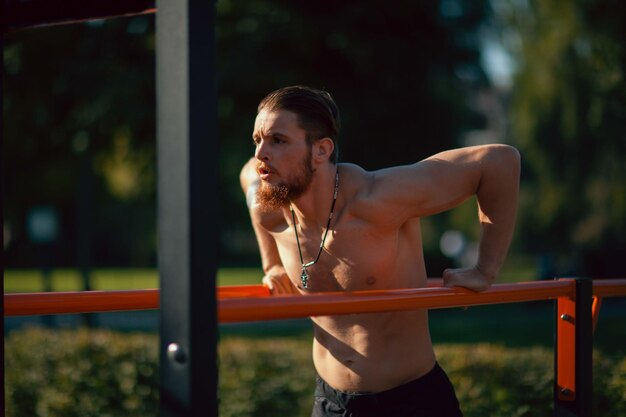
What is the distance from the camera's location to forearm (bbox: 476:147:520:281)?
8.08ft

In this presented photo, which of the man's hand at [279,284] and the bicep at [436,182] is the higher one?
the bicep at [436,182]

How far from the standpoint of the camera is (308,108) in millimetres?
2467

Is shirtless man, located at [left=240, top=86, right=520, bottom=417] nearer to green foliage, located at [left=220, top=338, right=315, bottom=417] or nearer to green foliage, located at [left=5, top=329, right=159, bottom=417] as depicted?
green foliage, located at [left=220, top=338, right=315, bottom=417]

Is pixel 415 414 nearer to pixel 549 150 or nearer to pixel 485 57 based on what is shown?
pixel 485 57

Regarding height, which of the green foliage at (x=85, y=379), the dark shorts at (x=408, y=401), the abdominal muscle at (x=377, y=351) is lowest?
the green foliage at (x=85, y=379)

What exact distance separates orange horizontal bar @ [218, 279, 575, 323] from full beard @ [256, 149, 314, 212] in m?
0.53

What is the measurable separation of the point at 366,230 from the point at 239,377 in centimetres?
302

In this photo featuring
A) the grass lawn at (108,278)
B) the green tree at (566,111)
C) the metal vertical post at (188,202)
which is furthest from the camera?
the grass lawn at (108,278)

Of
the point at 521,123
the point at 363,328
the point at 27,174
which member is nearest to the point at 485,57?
the point at 521,123

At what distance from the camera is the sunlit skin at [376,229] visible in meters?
2.44

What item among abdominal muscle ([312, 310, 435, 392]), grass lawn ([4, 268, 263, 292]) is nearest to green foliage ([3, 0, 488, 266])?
abdominal muscle ([312, 310, 435, 392])

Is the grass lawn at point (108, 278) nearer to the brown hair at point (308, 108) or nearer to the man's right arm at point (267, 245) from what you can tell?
the man's right arm at point (267, 245)

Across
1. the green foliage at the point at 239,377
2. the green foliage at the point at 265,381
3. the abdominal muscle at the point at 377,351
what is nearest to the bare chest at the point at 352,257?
the abdominal muscle at the point at 377,351

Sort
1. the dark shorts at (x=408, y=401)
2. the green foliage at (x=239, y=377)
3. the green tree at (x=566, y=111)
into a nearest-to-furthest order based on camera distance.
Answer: the dark shorts at (x=408, y=401) → the green foliage at (x=239, y=377) → the green tree at (x=566, y=111)
